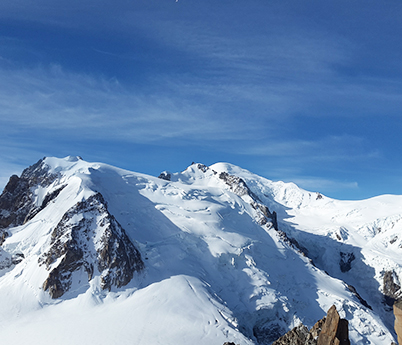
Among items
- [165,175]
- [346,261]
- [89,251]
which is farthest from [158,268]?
[346,261]

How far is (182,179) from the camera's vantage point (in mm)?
129500

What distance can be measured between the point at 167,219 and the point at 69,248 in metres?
26.0

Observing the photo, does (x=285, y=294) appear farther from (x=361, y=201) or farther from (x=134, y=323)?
(x=361, y=201)

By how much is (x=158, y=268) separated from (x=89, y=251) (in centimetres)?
1367

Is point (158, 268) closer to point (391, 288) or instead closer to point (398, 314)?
point (398, 314)

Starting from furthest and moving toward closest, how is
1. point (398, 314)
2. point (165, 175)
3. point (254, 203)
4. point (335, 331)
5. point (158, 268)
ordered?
point (165, 175)
point (254, 203)
point (158, 268)
point (335, 331)
point (398, 314)

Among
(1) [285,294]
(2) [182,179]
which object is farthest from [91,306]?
(2) [182,179]

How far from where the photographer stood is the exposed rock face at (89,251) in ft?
200

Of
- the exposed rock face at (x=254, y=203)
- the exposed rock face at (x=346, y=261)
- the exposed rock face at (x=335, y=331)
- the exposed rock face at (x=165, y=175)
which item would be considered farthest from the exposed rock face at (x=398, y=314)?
the exposed rock face at (x=165, y=175)

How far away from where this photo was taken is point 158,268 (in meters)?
67.4

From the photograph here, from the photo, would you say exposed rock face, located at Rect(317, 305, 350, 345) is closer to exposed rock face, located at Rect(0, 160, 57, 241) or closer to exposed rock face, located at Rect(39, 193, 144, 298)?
exposed rock face, located at Rect(39, 193, 144, 298)

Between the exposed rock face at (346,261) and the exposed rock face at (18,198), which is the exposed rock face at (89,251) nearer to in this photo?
the exposed rock face at (18,198)

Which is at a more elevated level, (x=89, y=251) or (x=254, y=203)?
(x=254, y=203)

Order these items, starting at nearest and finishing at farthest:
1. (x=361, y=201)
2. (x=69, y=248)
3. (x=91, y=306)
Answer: (x=91, y=306) → (x=69, y=248) → (x=361, y=201)
